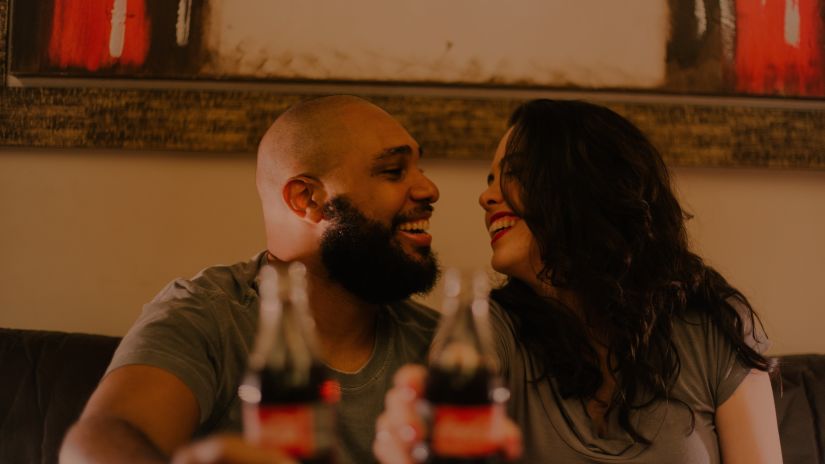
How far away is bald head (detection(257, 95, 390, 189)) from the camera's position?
157 cm

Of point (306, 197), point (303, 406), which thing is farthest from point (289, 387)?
point (306, 197)

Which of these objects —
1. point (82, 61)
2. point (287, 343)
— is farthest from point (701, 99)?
point (82, 61)

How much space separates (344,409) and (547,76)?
1104 millimetres

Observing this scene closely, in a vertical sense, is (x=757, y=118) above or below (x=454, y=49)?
below

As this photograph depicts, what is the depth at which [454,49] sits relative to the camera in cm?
201

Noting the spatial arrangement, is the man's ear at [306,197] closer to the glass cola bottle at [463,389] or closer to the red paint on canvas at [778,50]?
the glass cola bottle at [463,389]

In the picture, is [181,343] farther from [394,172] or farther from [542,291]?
[542,291]

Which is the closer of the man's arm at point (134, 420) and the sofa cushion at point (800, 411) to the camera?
the man's arm at point (134, 420)

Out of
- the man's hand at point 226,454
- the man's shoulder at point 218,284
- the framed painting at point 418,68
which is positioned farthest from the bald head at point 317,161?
the man's hand at point 226,454

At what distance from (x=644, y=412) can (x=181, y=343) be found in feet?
2.90

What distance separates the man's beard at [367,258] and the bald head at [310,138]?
10cm

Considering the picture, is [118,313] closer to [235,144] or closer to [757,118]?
[235,144]

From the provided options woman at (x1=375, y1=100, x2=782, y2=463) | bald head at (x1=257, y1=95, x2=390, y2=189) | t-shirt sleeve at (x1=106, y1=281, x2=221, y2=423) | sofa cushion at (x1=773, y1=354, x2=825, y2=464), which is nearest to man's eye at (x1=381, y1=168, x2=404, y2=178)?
bald head at (x1=257, y1=95, x2=390, y2=189)

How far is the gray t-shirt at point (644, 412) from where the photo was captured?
137 cm
